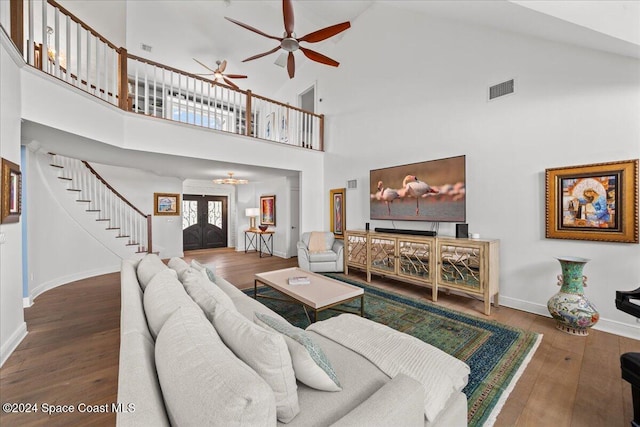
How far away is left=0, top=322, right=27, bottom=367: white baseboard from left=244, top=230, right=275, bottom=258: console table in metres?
4.76

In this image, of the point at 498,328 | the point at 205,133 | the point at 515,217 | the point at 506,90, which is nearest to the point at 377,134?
the point at 506,90

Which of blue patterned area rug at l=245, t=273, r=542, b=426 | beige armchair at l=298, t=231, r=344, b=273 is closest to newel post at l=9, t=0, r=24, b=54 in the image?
blue patterned area rug at l=245, t=273, r=542, b=426

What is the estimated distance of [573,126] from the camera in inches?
113

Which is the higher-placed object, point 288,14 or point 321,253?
point 288,14

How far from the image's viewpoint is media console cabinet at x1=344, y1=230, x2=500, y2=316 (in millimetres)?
3170

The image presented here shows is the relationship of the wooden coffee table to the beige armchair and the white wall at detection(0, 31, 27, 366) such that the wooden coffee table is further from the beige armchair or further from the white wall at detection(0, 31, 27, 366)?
the white wall at detection(0, 31, 27, 366)

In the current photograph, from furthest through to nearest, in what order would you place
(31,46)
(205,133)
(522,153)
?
(205,133) < (522,153) < (31,46)

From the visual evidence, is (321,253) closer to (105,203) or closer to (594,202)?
(594,202)

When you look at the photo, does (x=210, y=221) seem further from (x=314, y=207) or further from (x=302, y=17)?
(x=302, y=17)

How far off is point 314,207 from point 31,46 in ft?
15.6

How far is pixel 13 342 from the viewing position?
2.44m

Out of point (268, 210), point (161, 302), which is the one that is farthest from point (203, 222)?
point (161, 302)

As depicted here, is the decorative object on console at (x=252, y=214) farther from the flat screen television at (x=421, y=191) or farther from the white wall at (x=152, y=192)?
the flat screen television at (x=421, y=191)

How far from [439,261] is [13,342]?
15.3 feet
